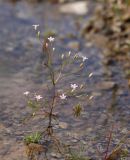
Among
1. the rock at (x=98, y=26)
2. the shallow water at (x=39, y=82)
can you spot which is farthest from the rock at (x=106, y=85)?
the rock at (x=98, y=26)

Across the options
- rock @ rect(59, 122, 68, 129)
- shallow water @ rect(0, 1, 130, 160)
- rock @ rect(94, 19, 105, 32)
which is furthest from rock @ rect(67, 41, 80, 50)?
rock @ rect(59, 122, 68, 129)

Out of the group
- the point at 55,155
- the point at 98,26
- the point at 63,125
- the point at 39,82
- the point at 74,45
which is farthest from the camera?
the point at 98,26

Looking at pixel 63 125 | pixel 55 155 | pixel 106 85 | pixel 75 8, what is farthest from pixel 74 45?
pixel 55 155

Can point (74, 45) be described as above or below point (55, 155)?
above

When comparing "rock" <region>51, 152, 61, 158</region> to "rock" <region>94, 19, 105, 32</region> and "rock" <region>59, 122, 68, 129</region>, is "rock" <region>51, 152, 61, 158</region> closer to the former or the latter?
"rock" <region>59, 122, 68, 129</region>

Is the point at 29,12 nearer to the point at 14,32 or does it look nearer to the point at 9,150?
the point at 14,32

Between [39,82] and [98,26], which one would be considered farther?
[98,26]

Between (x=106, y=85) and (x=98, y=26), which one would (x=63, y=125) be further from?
(x=98, y=26)

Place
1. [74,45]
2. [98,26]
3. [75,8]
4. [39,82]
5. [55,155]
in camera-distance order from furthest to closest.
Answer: [75,8] → [98,26] → [74,45] → [39,82] → [55,155]
